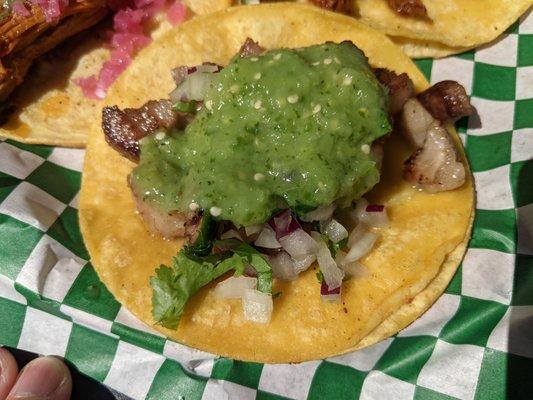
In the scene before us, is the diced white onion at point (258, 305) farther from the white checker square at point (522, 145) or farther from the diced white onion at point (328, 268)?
the white checker square at point (522, 145)

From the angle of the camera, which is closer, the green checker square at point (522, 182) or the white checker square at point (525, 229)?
the white checker square at point (525, 229)

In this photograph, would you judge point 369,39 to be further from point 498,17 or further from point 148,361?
point 148,361

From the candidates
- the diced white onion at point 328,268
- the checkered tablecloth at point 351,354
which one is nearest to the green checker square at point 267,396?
the checkered tablecloth at point 351,354

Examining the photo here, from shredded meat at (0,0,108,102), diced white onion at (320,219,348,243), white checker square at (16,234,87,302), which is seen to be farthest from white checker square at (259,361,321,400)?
shredded meat at (0,0,108,102)

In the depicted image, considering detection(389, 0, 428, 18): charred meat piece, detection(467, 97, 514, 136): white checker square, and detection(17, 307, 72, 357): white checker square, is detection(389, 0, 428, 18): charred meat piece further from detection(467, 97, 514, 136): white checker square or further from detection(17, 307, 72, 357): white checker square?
detection(17, 307, 72, 357): white checker square

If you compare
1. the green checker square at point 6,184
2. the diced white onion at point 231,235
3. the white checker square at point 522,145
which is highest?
the green checker square at point 6,184

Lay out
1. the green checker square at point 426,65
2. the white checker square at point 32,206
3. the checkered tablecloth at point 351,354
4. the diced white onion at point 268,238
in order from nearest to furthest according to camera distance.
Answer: the checkered tablecloth at point 351,354
the diced white onion at point 268,238
the white checker square at point 32,206
the green checker square at point 426,65

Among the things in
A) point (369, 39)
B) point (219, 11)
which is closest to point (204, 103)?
point (219, 11)
